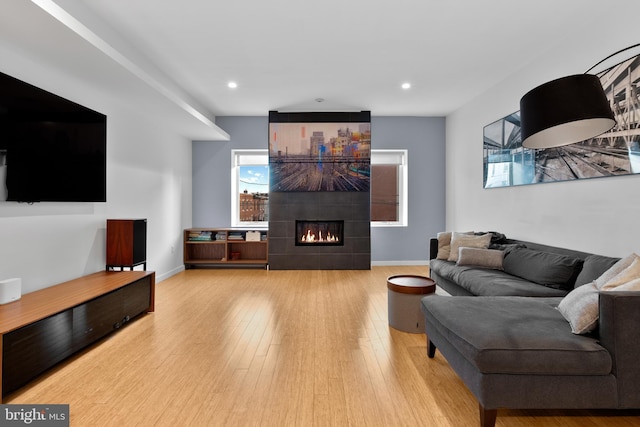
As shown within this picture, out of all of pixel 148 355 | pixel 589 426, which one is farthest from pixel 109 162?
pixel 589 426

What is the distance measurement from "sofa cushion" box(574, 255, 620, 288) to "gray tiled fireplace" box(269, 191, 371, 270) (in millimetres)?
3564

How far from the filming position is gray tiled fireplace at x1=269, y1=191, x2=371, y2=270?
605 centimetres

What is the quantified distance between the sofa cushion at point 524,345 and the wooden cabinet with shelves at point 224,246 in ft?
14.9

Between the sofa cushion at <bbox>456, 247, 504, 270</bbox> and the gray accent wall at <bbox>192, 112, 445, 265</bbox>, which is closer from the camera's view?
the sofa cushion at <bbox>456, 247, 504, 270</bbox>

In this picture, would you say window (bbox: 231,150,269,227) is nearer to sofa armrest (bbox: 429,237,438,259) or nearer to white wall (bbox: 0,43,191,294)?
white wall (bbox: 0,43,191,294)

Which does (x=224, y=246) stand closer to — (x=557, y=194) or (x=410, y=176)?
(x=410, y=176)

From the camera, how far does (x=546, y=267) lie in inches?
120

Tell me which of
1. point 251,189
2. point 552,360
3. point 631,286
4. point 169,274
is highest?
point 251,189

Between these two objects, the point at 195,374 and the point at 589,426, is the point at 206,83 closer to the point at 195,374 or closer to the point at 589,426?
the point at 195,374

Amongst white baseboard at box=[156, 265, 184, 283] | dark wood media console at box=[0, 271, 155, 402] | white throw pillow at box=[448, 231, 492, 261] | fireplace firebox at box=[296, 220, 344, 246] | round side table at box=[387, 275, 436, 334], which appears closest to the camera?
dark wood media console at box=[0, 271, 155, 402]

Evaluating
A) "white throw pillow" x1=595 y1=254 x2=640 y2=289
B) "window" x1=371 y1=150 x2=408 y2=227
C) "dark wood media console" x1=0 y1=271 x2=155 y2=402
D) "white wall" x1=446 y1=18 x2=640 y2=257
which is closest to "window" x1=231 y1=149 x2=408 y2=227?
"window" x1=371 y1=150 x2=408 y2=227

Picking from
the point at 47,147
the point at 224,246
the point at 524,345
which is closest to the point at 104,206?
the point at 47,147

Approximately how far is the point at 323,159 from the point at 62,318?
450cm

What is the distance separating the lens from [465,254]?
13.1 feet
